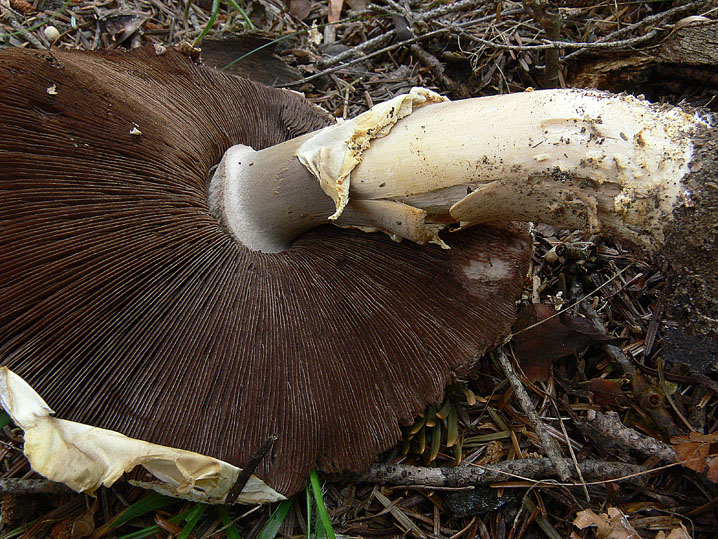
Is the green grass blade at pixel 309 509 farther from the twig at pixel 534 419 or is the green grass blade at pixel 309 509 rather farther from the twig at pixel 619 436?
the twig at pixel 619 436

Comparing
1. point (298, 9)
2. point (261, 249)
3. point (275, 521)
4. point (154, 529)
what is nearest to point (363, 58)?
point (298, 9)

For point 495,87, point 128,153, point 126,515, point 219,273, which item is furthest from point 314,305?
point 495,87

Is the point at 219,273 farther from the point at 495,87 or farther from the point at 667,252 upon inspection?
the point at 495,87

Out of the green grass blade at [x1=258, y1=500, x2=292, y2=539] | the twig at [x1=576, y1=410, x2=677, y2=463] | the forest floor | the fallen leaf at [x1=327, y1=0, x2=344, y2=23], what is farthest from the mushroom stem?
the fallen leaf at [x1=327, y1=0, x2=344, y2=23]


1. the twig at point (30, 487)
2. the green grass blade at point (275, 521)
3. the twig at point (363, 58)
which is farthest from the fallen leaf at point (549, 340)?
the twig at point (30, 487)

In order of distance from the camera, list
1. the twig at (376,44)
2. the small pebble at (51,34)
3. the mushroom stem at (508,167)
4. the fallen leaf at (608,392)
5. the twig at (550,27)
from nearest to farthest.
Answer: the mushroom stem at (508,167), the fallen leaf at (608,392), the twig at (550,27), the small pebble at (51,34), the twig at (376,44)

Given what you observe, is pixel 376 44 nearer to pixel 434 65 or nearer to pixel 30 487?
pixel 434 65
